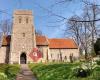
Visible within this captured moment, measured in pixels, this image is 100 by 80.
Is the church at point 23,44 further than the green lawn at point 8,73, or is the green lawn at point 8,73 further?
the church at point 23,44

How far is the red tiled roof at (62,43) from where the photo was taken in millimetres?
69312

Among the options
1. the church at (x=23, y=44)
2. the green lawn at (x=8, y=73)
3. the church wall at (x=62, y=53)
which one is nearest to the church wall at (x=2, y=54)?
the church at (x=23, y=44)

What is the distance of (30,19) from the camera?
6384 cm

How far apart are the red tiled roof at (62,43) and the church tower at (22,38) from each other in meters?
8.43

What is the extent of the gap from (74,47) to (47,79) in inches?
2133

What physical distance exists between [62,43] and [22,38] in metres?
12.7

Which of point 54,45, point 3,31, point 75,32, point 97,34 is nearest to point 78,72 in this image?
point 97,34

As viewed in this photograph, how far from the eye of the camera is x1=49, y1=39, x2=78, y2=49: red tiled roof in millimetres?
69312

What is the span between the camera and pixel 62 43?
7075 cm

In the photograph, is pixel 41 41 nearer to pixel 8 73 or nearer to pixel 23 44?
pixel 23 44

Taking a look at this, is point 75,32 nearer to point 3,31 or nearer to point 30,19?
point 30,19

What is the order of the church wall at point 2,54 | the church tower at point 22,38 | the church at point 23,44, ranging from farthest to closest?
the church wall at point 2,54, the church at point 23,44, the church tower at point 22,38

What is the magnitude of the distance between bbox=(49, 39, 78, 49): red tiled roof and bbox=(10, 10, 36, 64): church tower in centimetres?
843

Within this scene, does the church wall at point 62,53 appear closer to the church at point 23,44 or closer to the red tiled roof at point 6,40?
the church at point 23,44
